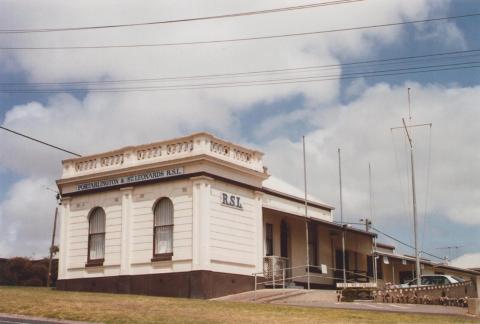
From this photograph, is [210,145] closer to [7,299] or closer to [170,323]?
[7,299]

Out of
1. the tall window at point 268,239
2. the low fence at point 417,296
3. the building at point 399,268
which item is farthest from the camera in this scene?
the building at point 399,268

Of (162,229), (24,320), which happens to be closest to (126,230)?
(162,229)

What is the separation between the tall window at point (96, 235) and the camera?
103 ft

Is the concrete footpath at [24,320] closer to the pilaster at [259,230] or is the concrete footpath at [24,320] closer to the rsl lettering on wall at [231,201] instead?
the rsl lettering on wall at [231,201]

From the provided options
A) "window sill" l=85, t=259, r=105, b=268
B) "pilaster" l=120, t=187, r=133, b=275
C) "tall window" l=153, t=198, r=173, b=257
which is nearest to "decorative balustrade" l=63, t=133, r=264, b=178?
"pilaster" l=120, t=187, r=133, b=275

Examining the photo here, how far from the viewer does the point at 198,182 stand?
28094 millimetres

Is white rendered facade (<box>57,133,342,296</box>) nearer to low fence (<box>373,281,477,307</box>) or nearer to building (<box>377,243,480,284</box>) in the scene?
low fence (<box>373,281,477,307</box>)

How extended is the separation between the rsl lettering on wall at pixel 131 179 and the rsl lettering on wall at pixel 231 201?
6.88 feet

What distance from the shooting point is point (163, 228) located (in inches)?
1148

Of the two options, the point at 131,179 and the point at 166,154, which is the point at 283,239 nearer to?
the point at 166,154

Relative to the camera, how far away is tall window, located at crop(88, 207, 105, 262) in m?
31.3

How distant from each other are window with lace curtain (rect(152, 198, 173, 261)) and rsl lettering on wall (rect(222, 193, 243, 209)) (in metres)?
2.18

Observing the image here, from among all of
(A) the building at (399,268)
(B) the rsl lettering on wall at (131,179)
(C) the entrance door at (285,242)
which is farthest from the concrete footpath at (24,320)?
(A) the building at (399,268)

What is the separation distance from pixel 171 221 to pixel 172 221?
8cm
